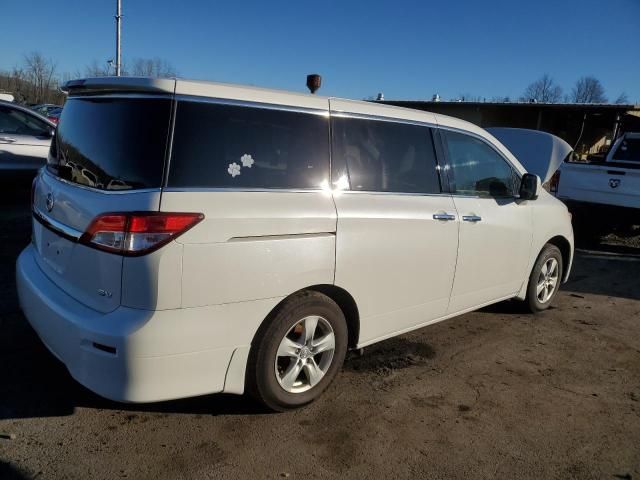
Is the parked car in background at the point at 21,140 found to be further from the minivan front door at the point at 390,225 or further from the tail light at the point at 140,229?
the tail light at the point at 140,229

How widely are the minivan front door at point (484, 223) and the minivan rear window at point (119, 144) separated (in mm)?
2336

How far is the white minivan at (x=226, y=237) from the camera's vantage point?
2578 mm

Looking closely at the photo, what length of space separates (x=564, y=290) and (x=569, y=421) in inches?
134

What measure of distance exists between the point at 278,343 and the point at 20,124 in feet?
25.1

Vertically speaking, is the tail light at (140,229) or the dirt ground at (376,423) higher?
the tail light at (140,229)

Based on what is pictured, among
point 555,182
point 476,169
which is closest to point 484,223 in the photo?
point 476,169

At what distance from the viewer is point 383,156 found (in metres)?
3.65

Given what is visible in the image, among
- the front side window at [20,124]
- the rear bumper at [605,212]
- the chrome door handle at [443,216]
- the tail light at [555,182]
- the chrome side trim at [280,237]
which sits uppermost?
the front side window at [20,124]

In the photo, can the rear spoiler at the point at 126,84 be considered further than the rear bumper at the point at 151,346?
Yes

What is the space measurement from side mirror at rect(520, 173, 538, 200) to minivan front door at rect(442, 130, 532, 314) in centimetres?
8

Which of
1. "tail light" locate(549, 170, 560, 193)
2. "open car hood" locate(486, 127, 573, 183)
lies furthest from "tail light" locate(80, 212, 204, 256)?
"tail light" locate(549, 170, 560, 193)

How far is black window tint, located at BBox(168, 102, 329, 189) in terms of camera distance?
106 inches

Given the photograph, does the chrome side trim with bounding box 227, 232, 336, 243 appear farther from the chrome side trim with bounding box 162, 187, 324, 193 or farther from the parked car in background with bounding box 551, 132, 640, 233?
the parked car in background with bounding box 551, 132, 640, 233

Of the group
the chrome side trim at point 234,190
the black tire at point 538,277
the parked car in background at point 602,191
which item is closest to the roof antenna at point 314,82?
the chrome side trim at point 234,190
